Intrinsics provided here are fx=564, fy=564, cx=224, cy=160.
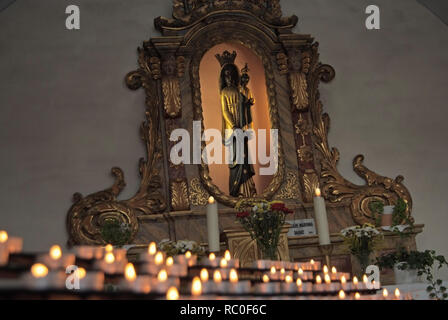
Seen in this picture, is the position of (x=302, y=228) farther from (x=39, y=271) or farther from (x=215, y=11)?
(x=39, y=271)

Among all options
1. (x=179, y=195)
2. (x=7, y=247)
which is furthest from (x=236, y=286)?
(x=179, y=195)

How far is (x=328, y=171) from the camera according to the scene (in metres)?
4.74

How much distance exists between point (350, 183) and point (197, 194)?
4.29ft

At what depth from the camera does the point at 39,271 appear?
76cm

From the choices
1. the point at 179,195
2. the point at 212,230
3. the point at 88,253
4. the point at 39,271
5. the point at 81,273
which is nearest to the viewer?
the point at 39,271

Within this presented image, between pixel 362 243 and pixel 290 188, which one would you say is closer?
pixel 362 243

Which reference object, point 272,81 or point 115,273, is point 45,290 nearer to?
point 115,273

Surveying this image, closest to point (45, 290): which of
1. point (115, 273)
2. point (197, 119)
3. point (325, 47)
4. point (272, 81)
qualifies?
→ point (115, 273)

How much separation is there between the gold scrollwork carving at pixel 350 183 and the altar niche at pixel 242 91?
43 centimetres

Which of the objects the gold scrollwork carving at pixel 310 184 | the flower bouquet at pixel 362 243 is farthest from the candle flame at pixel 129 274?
the gold scrollwork carving at pixel 310 184

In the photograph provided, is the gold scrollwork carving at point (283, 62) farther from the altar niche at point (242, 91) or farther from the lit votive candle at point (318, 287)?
the lit votive candle at point (318, 287)

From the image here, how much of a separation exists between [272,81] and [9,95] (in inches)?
86.0

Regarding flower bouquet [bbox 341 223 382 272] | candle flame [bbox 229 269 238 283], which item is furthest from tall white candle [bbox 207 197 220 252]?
candle flame [bbox 229 269 238 283]
